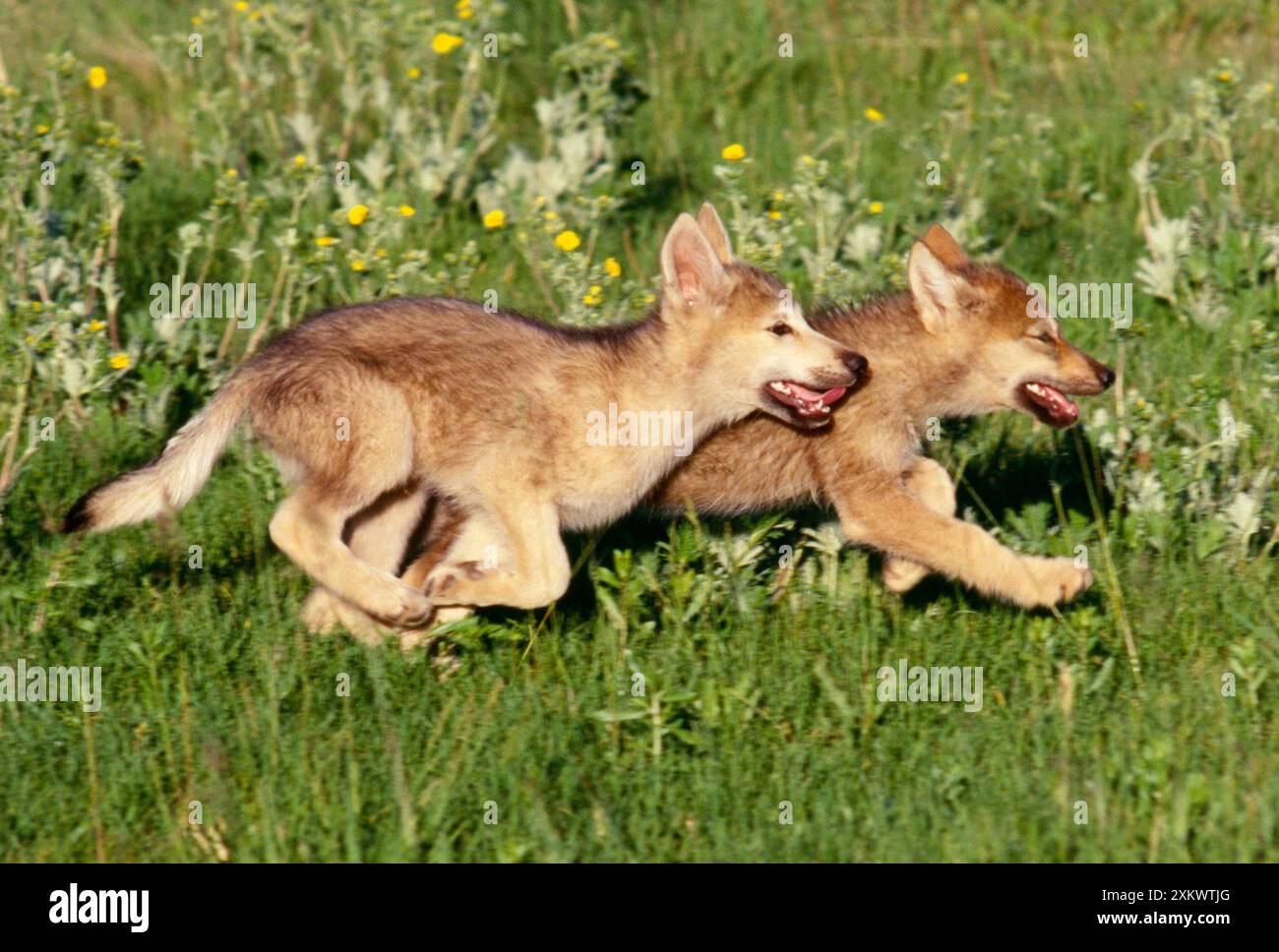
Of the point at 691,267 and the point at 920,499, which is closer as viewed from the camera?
the point at 691,267

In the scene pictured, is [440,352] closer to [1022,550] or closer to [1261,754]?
[1022,550]

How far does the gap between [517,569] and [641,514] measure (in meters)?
0.75

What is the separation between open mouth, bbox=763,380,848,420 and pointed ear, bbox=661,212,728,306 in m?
0.40

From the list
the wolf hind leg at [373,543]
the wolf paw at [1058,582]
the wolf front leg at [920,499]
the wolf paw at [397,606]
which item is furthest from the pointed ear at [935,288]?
the wolf paw at [397,606]

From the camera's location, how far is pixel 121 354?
695 centimetres

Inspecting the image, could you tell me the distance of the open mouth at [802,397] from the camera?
19.3ft

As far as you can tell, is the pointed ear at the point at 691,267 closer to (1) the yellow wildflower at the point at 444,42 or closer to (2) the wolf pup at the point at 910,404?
(2) the wolf pup at the point at 910,404

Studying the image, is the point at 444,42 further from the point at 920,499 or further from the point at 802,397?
the point at 920,499

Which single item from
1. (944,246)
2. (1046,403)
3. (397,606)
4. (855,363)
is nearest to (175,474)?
(397,606)

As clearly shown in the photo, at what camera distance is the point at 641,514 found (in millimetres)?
6258

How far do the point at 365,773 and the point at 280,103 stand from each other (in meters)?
5.85

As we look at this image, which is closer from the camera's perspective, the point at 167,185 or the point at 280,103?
the point at 167,185

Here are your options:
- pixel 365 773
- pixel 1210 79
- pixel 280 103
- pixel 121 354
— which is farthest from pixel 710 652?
pixel 280 103

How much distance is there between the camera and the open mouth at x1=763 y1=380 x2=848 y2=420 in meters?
5.89
